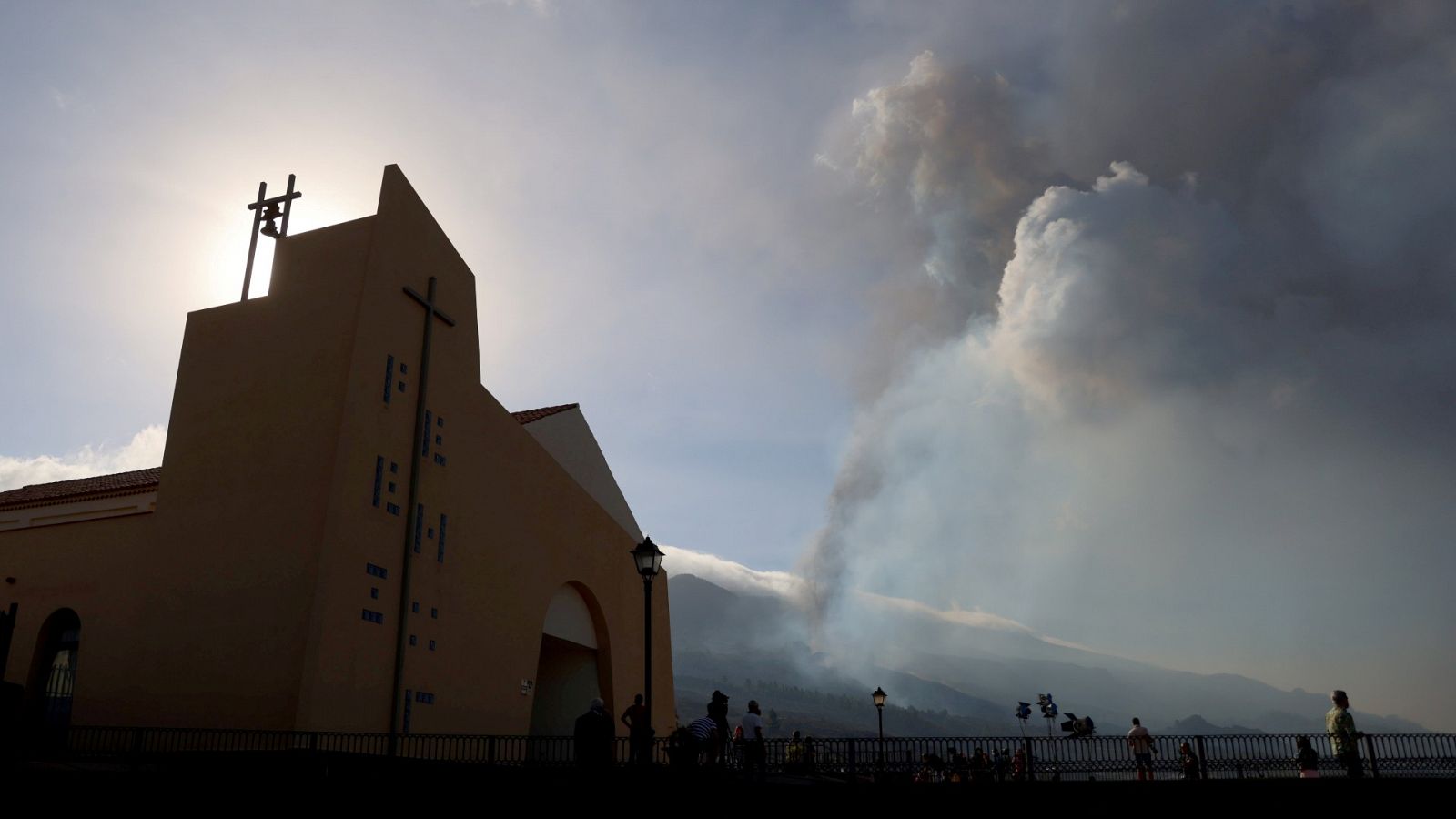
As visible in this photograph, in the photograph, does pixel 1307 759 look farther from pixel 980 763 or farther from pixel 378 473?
pixel 378 473

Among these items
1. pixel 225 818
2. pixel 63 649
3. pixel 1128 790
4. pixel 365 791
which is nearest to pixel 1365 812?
pixel 1128 790

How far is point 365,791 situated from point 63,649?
45.3ft

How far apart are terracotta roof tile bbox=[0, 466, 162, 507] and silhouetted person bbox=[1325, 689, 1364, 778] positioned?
77.8ft

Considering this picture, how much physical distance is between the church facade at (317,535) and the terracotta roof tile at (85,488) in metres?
0.12

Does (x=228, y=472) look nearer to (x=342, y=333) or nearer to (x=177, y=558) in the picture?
(x=177, y=558)

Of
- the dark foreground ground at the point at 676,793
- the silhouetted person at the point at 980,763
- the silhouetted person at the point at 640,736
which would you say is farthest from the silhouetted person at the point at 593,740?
the silhouetted person at the point at 980,763

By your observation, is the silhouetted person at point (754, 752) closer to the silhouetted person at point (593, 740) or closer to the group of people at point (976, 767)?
the silhouetted person at point (593, 740)

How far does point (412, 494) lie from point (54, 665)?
34.9ft

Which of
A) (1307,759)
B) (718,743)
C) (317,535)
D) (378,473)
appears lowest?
(1307,759)

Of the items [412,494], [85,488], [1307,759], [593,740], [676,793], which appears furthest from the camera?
[85,488]

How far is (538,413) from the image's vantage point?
32.0m

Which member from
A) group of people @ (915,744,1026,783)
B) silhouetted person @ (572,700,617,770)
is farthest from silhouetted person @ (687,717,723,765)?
group of people @ (915,744,1026,783)

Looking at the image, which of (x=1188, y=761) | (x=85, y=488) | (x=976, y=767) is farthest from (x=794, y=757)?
(x=85, y=488)

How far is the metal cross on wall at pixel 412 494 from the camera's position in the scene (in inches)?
774
